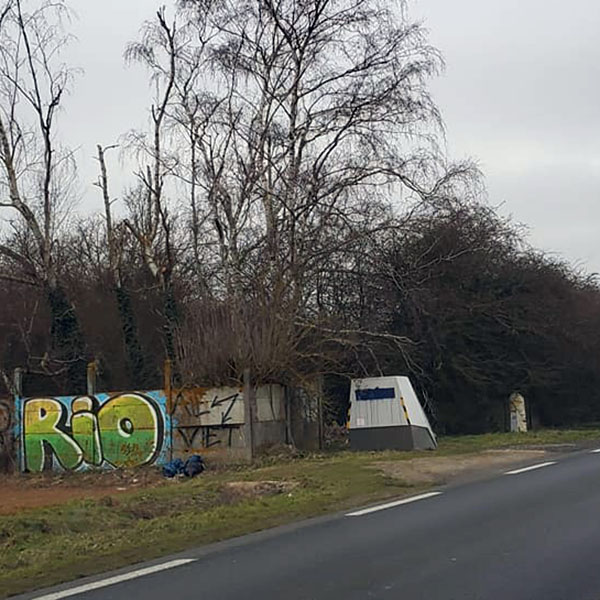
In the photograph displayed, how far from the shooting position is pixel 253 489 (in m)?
15.2

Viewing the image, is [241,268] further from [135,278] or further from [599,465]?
[599,465]

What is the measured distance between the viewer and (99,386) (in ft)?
87.8

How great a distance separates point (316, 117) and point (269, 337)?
7974mm

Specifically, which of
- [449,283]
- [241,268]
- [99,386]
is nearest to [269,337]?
[241,268]

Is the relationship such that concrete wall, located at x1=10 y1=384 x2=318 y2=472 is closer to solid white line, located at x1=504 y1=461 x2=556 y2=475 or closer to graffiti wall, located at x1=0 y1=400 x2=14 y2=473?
graffiti wall, located at x1=0 y1=400 x2=14 y2=473

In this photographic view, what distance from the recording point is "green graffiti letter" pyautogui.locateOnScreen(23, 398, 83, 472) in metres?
22.3

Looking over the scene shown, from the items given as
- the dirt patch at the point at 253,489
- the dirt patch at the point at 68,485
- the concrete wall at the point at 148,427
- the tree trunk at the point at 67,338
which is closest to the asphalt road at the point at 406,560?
the dirt patch at the point at 253,489

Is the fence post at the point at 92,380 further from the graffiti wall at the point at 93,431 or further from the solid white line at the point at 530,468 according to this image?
the solid white line at the point at 530,468

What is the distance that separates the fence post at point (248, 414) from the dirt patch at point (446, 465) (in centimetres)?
317

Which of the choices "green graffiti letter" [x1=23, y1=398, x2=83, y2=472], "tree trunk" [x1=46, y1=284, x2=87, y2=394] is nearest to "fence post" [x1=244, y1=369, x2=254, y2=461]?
"green graffiti letter" [x1=23, y1=398, x2=83, y2=472]

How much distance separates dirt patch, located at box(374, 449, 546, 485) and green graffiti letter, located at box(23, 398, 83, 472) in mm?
7770

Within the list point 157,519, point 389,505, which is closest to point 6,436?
point 157,519

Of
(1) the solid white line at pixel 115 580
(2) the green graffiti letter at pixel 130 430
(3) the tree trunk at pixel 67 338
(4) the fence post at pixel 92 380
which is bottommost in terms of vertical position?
(1) the solid white line at pixel 115 580

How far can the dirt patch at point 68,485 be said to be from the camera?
17.4 m
